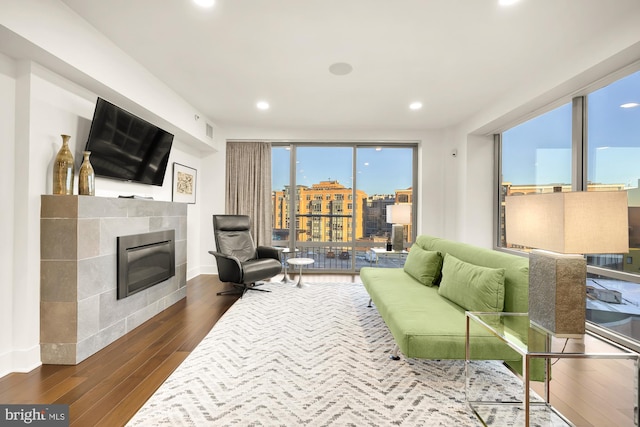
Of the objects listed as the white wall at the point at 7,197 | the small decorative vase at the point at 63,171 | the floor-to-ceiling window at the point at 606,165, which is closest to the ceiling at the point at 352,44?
the floor-to-ceiling window at the point at 606,165

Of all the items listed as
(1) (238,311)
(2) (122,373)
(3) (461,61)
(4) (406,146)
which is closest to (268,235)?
(1) (238,311)

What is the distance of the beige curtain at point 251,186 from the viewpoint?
515cm

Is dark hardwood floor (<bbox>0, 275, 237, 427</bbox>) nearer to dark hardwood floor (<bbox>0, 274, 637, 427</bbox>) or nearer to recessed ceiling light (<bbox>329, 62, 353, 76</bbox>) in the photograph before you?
dark hardwood floor (<bbox>0, 274, 637, 427</bbox>)

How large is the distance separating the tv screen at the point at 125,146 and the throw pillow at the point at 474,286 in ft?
10.4

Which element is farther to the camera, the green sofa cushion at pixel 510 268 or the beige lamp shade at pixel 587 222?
the green sofa cushion at pixel 510 268

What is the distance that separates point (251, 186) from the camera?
5.15 meters

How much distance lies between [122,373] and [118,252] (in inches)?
39.5

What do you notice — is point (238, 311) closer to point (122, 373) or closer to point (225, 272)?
point (225, 272)

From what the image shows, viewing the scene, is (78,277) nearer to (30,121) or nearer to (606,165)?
(30,121)

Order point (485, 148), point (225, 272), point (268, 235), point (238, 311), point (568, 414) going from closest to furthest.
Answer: point (568, 414) → point (238, 311) → point (225, 272) → point (485, 148) → point (268, 235)

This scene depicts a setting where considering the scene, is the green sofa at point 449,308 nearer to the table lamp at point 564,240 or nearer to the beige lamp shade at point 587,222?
the table lamp at point 564,240

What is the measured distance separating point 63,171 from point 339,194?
3.87m

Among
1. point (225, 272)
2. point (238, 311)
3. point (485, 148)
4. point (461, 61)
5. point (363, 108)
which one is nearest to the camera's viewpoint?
point (461, 61)

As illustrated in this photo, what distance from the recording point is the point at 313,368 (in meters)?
2.07
